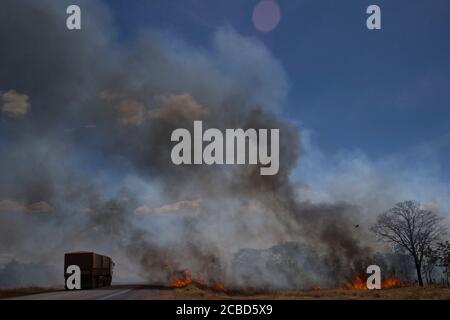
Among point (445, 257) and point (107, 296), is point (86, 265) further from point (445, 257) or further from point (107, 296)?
point (445, 257)

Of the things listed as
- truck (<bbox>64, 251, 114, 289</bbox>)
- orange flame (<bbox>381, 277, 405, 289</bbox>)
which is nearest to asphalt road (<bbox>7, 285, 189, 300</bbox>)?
truck (<bbox>64, 251, 114, 289</bbox>)

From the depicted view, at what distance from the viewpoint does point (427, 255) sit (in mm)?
69562

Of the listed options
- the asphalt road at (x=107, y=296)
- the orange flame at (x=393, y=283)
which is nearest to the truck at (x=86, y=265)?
the asphalt road at (x=107, y=296)

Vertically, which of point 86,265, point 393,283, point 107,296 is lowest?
point 393,283

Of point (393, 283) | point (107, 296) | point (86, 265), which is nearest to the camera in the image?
point (107, 296)

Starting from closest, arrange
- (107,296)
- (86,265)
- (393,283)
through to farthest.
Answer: (107,296) < (86,265) < (393,283)

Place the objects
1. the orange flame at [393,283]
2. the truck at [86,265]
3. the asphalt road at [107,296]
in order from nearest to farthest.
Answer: the asphalt road at [107,296] → the truck at [86,265] → the orange flame at [393,283]

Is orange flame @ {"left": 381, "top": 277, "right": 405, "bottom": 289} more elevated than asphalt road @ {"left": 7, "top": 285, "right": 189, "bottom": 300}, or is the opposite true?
asphalt road @ {"left": 7, "top": 285, "right": 189, "bottom": 300}

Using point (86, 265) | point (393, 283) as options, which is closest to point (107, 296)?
point (86, 265)

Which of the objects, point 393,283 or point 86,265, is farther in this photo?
point 393,283

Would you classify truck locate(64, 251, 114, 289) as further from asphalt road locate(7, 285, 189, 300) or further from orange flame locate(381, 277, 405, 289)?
orange flame locate(381, 277, 405, 289)

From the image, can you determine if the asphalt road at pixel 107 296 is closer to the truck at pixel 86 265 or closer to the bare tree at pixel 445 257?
the truck at pixel 86 265
